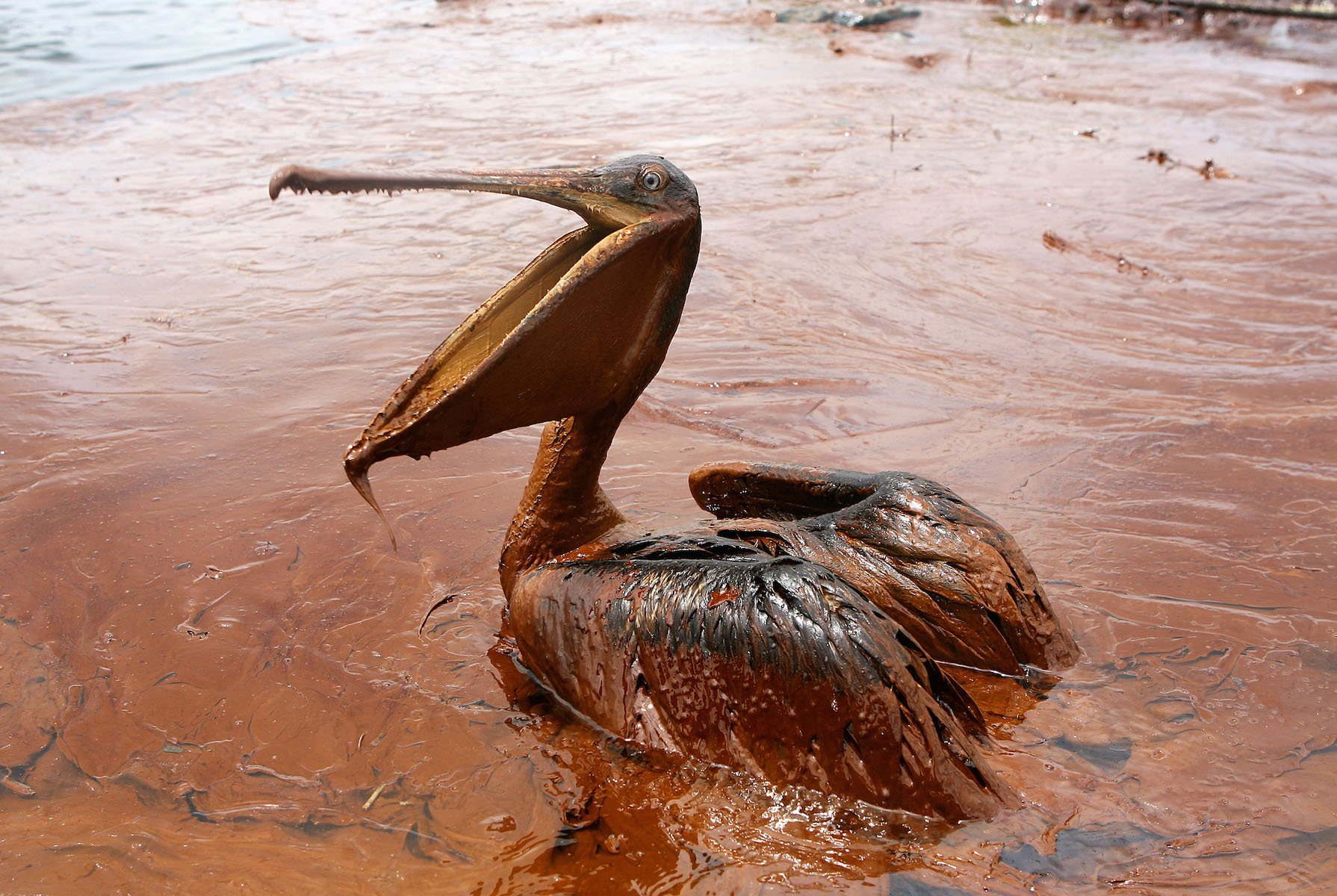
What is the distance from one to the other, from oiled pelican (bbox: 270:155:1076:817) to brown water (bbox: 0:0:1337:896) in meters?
0.16

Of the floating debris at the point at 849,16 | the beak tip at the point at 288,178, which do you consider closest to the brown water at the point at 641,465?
the beak tip at the point at 288,178

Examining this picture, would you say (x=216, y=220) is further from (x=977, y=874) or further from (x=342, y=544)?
(x=977, y=874)

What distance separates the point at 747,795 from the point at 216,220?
590 cm

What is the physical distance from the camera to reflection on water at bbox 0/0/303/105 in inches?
448

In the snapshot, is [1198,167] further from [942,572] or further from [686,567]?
[686,567]

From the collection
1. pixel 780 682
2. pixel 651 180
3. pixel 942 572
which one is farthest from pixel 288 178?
pixel 942 572

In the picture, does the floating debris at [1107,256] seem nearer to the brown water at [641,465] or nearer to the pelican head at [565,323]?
the brown water at [641,465]

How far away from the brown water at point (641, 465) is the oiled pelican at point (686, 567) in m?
0.16

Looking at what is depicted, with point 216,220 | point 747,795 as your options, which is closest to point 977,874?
point 747,795

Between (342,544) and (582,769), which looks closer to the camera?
(582,769)

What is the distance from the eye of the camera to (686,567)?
9.14 ft

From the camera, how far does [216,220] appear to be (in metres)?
7.21

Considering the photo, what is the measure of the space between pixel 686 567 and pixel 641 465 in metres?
1.80

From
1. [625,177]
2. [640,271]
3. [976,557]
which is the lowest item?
[976,557]
